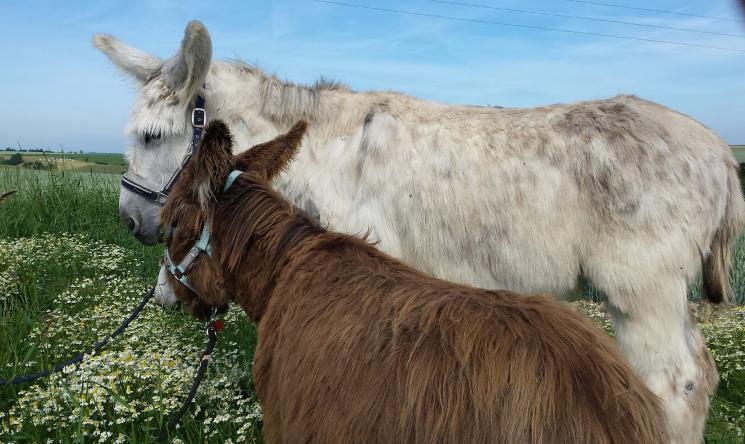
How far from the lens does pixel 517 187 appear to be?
10.4 ft

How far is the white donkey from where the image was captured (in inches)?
115

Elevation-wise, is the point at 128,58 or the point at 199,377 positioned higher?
the point at 128,58

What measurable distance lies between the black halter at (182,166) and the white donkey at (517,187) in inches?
1.8

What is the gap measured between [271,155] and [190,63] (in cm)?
134

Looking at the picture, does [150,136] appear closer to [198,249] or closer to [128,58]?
[128,58]

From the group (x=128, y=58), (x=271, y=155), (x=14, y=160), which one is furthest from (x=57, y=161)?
(x=271, y=155)

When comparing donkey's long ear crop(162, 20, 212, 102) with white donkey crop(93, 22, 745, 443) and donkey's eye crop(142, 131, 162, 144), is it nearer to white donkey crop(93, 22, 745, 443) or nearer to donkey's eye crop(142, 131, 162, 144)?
white donkey crop(93, 22, 745, 443)

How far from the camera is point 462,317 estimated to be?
5.37 feet

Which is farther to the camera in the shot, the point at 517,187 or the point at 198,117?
the point at 198,117

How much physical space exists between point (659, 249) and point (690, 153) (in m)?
0.59

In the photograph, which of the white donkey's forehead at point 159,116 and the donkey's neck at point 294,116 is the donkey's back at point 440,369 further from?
the white donkey's forehead at point 159,116

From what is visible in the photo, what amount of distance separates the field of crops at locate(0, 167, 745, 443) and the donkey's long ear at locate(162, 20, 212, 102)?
1.79 meters

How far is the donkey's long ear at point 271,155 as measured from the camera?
252 centimetres

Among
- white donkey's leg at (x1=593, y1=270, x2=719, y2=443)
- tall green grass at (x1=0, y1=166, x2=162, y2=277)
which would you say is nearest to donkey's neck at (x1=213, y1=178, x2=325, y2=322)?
white donkey's leg at (x1=593, y1=270, x2=719, y2=443)
